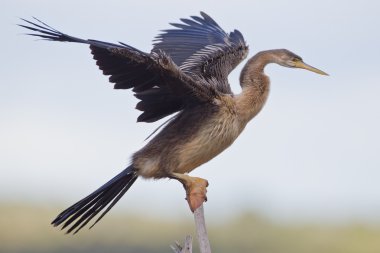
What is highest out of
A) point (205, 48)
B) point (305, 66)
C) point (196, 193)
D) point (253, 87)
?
point (205, 48)

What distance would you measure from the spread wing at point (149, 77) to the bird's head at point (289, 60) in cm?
70

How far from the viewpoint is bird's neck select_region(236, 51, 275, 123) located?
908 centimetres

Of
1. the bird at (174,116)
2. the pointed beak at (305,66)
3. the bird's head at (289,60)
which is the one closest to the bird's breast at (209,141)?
the bird at (174,116)

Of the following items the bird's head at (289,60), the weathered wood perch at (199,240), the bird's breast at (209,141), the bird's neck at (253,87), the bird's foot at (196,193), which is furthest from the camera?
the bird's head at (289,60)

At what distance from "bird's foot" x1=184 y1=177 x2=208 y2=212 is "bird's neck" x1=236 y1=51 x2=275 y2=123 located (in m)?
0.68

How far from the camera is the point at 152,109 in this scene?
9.06 m

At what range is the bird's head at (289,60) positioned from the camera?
967cm

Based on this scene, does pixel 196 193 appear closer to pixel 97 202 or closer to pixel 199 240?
pixel 199 240

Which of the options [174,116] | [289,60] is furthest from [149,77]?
[289,60]

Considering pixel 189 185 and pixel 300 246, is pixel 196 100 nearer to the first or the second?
pixel 189 185

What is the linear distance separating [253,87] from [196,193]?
1115 millimetres

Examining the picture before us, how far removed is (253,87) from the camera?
9.28m

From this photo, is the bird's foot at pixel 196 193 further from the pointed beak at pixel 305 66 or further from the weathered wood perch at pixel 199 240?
the pointed beak at pixel 305 66

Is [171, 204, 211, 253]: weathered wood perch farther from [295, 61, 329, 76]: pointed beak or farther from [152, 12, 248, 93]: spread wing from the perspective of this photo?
[295, 61, 329, 76]: pointed beak
